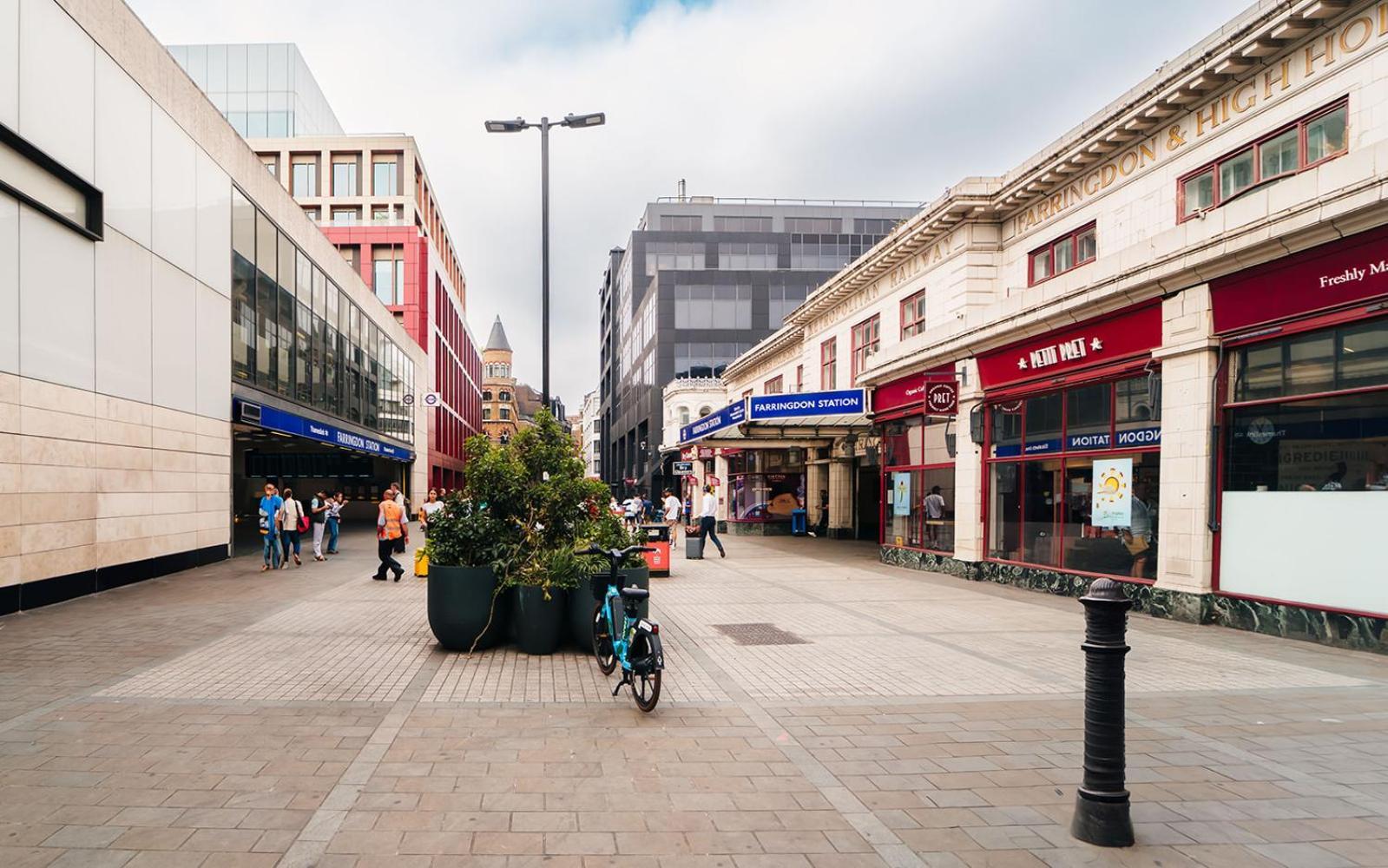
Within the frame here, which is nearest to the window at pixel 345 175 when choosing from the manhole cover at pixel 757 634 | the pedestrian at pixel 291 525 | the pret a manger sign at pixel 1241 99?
the pedestrian at pixel 291 525

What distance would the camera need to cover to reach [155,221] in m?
14.9

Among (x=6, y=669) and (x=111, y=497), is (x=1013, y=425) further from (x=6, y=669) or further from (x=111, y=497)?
(x=111, y=497)

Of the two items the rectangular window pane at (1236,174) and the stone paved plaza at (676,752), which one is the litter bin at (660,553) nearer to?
the stone paved plaza at (676,752)

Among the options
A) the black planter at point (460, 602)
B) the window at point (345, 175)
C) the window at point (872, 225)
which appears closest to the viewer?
the black planter at point (460, 602)

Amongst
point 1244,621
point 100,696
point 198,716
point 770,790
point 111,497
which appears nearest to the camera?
point 770,790

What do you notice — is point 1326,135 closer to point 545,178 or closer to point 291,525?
point 545,178

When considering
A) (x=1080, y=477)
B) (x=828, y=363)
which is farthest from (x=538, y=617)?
(x=828, y=363)

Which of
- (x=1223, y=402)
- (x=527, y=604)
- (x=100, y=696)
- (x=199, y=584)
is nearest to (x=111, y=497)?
(x=199, y=584)

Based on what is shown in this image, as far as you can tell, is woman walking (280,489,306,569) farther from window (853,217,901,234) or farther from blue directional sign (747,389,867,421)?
window (853,217,901,234)

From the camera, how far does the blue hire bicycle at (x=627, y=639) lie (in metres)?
6.07

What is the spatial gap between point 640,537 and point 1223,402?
24.7 feet

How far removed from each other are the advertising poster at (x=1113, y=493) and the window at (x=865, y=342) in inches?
362

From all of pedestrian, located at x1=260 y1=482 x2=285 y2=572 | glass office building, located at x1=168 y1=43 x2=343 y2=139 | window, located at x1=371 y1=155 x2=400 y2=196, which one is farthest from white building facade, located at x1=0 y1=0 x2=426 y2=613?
glass office building, located at x1=168 y1=43 x2=343 y2=139

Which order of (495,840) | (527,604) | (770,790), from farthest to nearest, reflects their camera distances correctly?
(527,604) → (770,790) → (495,840)
